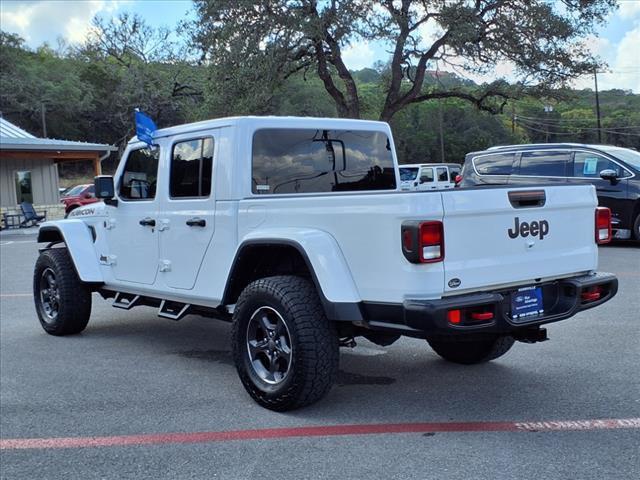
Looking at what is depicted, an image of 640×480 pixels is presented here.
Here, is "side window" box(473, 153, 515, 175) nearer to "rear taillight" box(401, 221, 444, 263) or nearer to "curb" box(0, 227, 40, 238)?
"rear taillight" box(401, 221, 444, 263)

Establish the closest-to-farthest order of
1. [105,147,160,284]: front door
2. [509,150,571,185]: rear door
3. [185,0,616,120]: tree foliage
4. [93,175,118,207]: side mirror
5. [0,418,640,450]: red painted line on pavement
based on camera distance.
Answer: [0,418,640,450]: red painted line on pavement → [105,147,160,284]: front door → [93,175,118,207]: side mirror → [509,150,571,185]: rear door → [185,0,616,120]: tree foliage

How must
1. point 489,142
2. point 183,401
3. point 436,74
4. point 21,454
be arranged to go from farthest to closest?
point 489,142 < point 436,74 < point 183,401 < point 21,454

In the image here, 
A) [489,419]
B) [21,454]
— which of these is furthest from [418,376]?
[21,454]

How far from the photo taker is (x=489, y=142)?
71.6 meters

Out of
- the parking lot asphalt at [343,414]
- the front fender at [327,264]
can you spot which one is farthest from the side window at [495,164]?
the front fender at [327,264]

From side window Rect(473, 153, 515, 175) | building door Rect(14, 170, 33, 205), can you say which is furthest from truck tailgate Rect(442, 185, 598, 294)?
building door Rect(14, 170, 33, 205)

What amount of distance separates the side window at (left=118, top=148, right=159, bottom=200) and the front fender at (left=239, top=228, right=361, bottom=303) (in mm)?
2119

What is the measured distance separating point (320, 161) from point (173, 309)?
1.76m

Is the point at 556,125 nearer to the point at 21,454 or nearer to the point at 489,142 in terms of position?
the point at 489,142

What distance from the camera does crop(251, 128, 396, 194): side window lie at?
5.03m

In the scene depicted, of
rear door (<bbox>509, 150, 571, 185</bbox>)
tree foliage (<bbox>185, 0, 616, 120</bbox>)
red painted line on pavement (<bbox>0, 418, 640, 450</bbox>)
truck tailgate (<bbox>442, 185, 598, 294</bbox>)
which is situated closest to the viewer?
truck tailgate (<bbox>442, 185, 598, 294</bbox>)

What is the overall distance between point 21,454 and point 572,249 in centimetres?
363

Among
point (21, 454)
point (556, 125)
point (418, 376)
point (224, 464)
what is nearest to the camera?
point (224, 464)

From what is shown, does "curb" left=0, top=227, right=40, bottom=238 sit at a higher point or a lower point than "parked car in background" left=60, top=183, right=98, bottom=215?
lower
